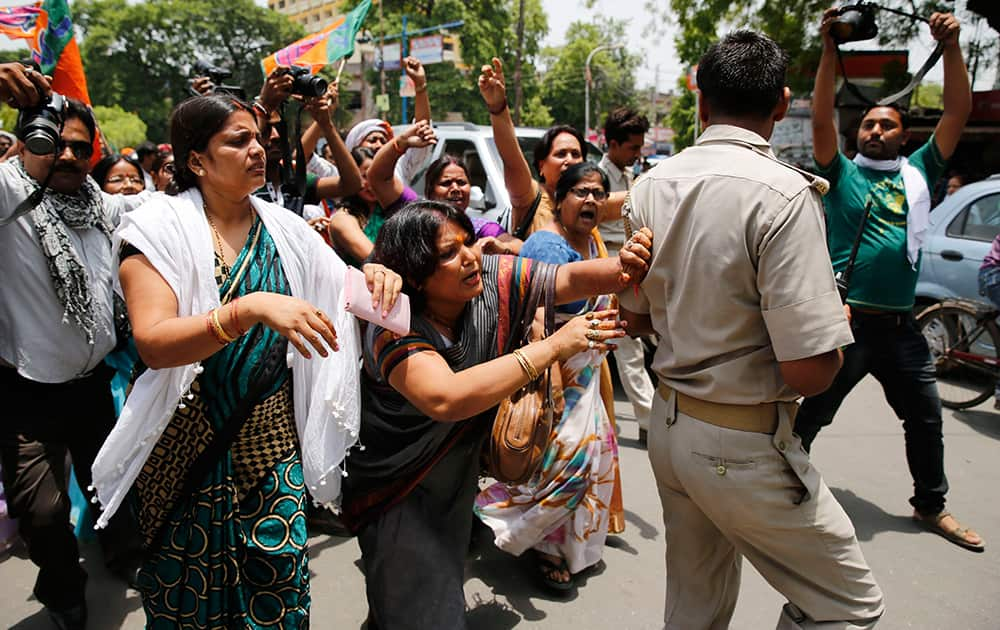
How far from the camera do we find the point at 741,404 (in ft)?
5.63

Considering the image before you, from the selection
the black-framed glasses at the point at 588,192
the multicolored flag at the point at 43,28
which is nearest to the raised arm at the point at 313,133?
the multicolored flag at the point at 43,28

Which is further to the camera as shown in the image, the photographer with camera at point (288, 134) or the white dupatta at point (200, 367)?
the photographer with camera at point (288, 134)

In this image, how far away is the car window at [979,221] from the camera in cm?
538

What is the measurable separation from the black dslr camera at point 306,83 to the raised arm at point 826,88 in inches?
82.1

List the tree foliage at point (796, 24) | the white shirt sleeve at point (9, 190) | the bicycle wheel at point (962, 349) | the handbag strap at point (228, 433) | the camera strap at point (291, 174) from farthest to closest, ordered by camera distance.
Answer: the tree foliage at point (796, 24)
the bicycle wheel at point (962, 349)
the camera strap at point (291, 174)
the white shirt sleeve at point (9, 190)
the handbag strap at point (228, 433)

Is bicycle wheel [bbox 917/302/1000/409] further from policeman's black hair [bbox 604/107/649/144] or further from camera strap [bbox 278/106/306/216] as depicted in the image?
camera strap [bbox 278/106/306/216]

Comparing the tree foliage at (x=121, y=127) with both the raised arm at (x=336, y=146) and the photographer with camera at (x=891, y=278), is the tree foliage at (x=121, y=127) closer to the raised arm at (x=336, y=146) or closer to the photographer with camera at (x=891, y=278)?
the raised arm at (x=336, y=146)

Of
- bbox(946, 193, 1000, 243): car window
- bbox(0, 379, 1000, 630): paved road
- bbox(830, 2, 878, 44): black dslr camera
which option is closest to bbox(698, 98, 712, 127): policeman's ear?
bbox(830, 2, 878, 44): black dslr camera

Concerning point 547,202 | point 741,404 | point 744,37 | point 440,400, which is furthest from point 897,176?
point 440,400

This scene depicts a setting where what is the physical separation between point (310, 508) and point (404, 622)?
1.76m

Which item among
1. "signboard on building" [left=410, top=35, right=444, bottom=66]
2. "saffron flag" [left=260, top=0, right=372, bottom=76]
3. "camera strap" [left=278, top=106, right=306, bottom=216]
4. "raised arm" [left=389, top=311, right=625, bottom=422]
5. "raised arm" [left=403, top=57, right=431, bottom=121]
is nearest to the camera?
"raised arm" [left=389, top=311, right=625, bottom=422]

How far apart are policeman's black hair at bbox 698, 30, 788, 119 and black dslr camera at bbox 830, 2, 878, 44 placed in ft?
4.02

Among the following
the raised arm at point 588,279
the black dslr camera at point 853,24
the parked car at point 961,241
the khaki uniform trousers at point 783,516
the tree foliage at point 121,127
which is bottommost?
the tree foliage at point 121,127

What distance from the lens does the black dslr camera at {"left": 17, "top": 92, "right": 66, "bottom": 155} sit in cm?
196
